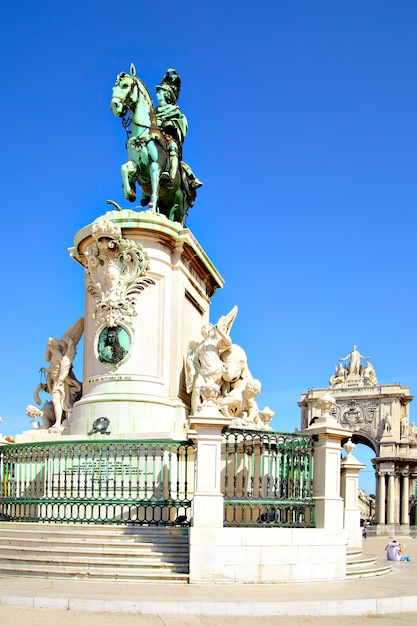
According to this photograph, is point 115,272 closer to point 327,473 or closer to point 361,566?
point 327,473

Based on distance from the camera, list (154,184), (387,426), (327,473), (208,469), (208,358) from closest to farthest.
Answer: (208,469) < (327,473) < (208,358) < (154,184) < (387,426)

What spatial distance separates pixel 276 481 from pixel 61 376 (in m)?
6.50

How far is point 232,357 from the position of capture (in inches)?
Result: 679

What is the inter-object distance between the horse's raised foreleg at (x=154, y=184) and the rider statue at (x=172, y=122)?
346mm

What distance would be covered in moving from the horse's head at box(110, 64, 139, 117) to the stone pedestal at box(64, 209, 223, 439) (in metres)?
2.51

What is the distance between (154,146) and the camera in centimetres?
1825

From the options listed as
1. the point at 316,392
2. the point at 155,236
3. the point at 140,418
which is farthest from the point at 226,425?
the point at 316,392

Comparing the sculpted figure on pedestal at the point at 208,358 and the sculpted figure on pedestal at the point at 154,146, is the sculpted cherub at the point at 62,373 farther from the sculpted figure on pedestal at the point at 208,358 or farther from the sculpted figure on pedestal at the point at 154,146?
the sculpted figure on pedestal at the point at 154,146

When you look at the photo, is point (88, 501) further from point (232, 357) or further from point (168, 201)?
point (168, 201)

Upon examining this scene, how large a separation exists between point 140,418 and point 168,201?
5695 millimetres

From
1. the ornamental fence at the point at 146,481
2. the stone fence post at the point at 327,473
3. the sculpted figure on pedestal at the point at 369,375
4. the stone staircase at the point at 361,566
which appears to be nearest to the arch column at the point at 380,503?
the sculpted figure on pedestal at the point at 369,375

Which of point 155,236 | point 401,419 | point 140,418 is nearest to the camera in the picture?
point 140,418

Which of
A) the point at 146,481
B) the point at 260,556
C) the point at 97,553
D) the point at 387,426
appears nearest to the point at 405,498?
the point at 387,426

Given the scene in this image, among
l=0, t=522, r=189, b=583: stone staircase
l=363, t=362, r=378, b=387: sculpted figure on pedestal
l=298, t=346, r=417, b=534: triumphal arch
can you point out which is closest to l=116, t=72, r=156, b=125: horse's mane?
l=0, t=522, r=189, b=583: stone staircase
